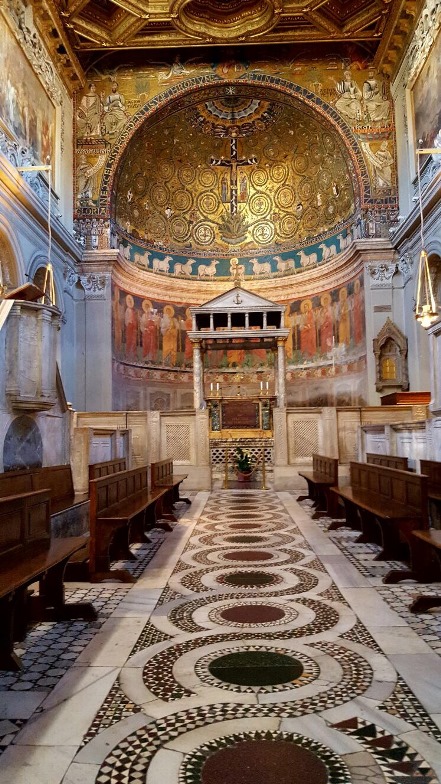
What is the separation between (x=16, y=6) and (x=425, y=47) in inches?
397

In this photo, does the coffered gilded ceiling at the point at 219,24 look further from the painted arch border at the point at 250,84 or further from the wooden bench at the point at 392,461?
the wooden bench at the point at 392,461

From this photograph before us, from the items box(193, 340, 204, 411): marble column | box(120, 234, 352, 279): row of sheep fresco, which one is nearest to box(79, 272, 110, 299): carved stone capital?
box(120, 234, 352, 279): row of sheep fresco

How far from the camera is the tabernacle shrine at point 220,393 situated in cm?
287

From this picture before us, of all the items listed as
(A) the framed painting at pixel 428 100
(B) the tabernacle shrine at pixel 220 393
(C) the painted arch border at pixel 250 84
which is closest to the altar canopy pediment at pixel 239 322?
(B) the tabernacle shrine at pixel 220 393

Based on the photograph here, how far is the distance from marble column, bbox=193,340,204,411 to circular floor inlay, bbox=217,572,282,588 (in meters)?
10.3

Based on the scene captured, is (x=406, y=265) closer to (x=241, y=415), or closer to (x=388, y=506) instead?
(x=241, y=415)

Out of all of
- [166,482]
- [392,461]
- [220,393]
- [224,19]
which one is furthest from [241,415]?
[224,19]

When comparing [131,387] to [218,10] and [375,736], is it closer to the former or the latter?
[218,10]

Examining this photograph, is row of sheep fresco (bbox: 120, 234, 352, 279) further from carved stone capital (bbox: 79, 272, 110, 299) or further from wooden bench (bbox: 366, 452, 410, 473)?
wooden bench (bbox: 366, 452, 410, 473)

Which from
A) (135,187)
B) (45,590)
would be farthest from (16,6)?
(45,590)

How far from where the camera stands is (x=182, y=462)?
13367 mm

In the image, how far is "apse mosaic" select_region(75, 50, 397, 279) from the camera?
59.1 feet

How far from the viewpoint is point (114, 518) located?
5250 mm

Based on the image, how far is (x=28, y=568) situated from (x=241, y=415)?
38.5 ft
